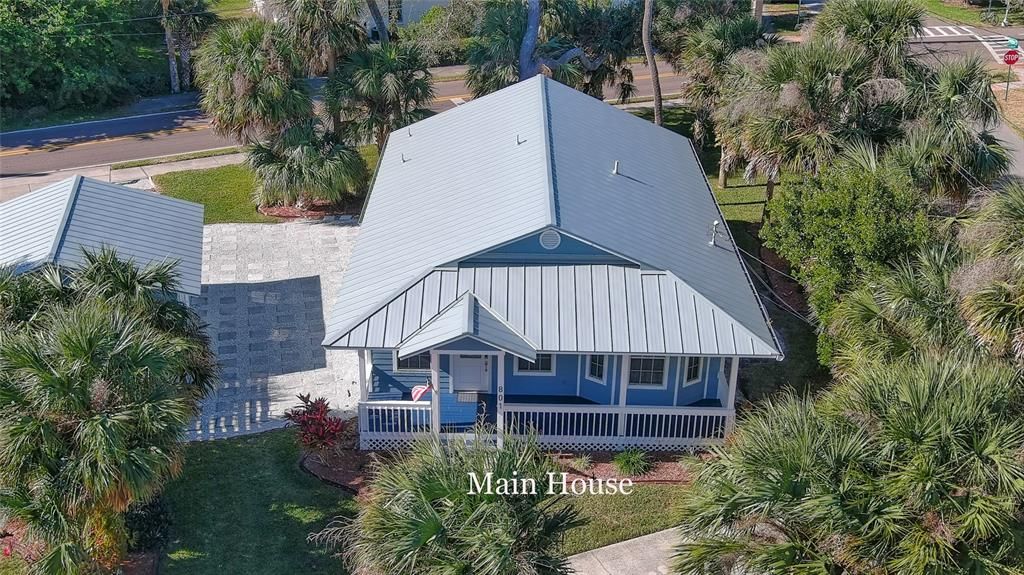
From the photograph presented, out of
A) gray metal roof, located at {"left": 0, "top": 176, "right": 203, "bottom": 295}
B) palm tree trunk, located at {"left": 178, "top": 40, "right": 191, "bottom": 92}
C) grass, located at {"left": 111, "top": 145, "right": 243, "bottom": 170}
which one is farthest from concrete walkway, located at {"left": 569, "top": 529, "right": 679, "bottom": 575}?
palm tree trunk, located at {"left": 178, "top": 40, "right": 191, "bottom": 92}

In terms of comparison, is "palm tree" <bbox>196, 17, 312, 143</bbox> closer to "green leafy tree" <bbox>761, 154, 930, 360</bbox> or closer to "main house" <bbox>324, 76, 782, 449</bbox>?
"main house" <bbox>324, 76, 782, 449</bbox>

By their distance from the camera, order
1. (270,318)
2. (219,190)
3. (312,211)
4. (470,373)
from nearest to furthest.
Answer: (470,373) < (270,318) < (312,211) < (219,190)

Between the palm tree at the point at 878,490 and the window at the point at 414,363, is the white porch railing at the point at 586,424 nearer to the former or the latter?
the window at the point at 414,363

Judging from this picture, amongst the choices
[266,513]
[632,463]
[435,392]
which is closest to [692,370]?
[632,463]

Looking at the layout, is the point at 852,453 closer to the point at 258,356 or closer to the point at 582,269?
the point at 582,269

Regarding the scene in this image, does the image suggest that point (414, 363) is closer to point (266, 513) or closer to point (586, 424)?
point (586, 424)

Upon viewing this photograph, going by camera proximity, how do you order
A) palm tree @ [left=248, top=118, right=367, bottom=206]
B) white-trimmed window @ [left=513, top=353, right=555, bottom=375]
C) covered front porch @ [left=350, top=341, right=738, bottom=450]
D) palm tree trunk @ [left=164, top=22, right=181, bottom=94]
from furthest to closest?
1. palm tree trunk @ [left=164, top=22, right=181, bottom=94]
2. palm tree @ [left=248, top=118, right=367, bottom=206]
3. white-trimmed window @ [left=513, top=353, right=555, bottom=375]
4. covered front porch @ [left=350, top=341, right=738, bottom=450]
